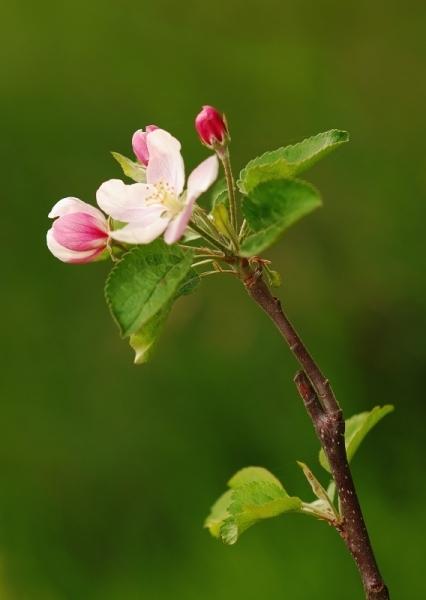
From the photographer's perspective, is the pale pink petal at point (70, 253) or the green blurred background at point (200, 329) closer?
the pale pink petal at point (70, 253)

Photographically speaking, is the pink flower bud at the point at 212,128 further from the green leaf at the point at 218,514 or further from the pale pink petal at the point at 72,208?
the green leaf at the point at 218,514

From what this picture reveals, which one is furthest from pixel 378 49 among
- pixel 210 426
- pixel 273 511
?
pixel 273 511

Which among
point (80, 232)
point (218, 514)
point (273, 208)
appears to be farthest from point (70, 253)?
point (218, 514)

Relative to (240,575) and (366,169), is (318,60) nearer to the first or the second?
(366,169)

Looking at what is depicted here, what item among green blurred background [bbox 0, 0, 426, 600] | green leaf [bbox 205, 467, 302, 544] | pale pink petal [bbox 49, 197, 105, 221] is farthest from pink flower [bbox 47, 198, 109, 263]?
green blurred background [bbox 0, 0, 426, 600]

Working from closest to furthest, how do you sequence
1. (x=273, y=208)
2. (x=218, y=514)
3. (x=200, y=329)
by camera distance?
(x=273, y=208), (x=218, y=514), (x=200, y=329)

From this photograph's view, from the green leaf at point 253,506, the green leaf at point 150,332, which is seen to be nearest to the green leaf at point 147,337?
the green leaf at point 150,332

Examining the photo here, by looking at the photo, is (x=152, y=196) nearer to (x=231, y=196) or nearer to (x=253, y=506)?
(x=231, y=196)
